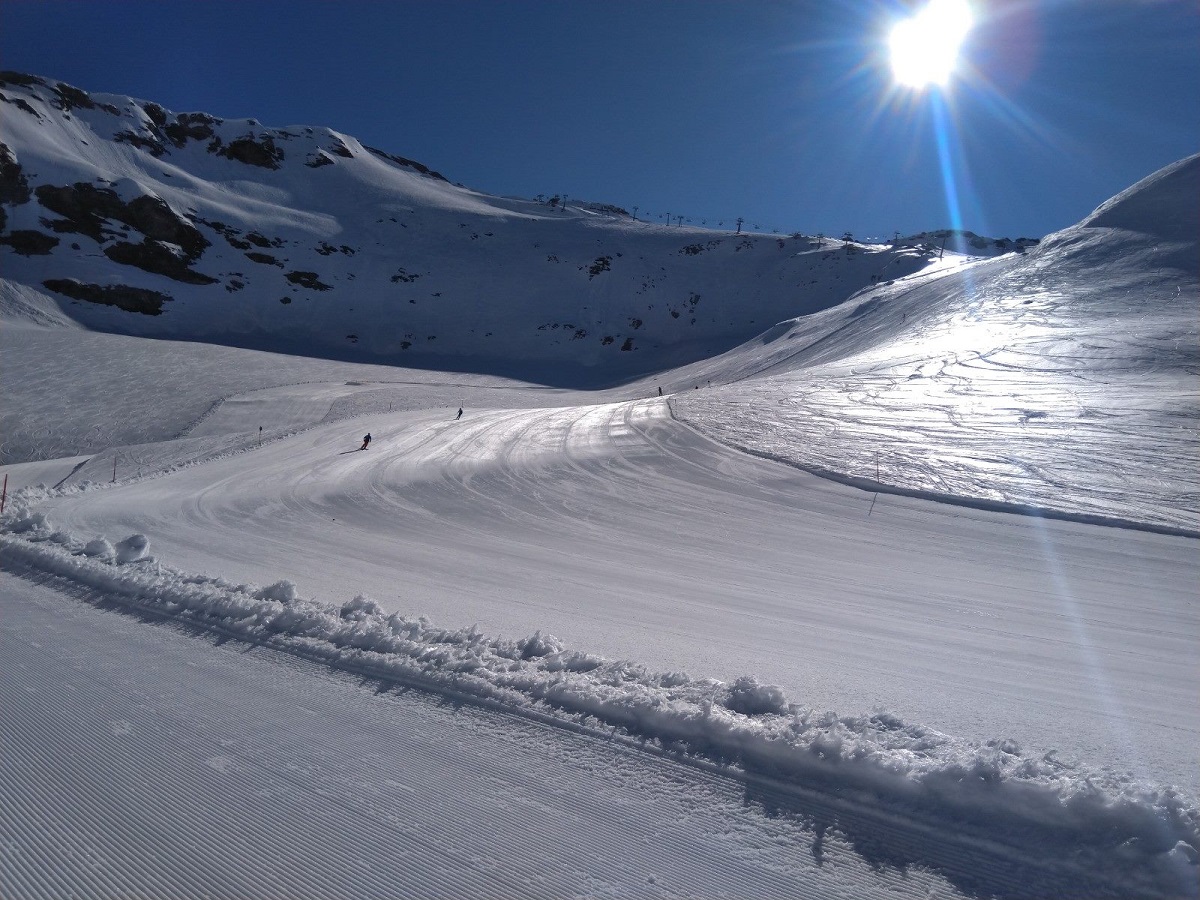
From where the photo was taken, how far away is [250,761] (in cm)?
436

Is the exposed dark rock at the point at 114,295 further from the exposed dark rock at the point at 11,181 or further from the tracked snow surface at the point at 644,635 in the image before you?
the tracked snow surface at the point at 644,635

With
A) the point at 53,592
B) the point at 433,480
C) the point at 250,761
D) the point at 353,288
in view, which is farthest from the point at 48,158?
the point at 250,761

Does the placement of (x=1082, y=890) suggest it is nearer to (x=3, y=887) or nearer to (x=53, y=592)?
(x=3, y=887)

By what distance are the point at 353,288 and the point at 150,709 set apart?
83542mm

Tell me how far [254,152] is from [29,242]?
49.8 metres

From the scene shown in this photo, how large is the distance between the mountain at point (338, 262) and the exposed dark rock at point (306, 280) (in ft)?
0.82

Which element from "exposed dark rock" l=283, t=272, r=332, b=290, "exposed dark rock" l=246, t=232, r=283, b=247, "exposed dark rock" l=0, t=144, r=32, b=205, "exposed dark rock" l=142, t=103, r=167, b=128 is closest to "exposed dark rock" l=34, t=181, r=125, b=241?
"exposed dark rock" l=0, t=144, r=32, b=205

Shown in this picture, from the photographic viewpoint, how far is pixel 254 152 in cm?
11088

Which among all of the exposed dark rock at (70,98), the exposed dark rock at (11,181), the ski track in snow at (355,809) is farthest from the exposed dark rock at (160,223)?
the ski track in snow at (355,809)

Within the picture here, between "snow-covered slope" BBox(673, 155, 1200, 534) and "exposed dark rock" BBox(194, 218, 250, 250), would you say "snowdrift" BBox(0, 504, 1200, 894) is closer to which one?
"snow-covered slope" BBox(673, 155, 1200, 534)

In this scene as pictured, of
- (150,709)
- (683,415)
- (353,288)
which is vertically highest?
(353,288)

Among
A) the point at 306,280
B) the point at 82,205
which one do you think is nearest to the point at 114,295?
the point at 82,205

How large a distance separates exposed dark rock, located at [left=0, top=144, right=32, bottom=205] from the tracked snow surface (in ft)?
183

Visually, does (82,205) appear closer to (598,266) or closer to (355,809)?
(598,266)
